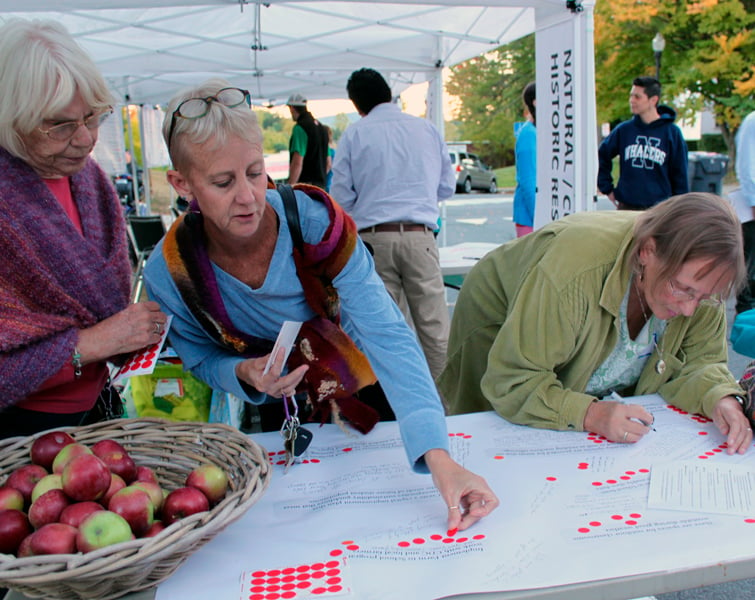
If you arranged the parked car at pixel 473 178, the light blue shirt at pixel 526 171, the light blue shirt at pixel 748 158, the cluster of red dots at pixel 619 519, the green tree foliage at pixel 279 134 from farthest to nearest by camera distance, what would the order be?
the green tree foliage at pixel 279 134 → the parked car at pixel 473 178 → the light blue shirt at pixel 526 171 → the light blue shirt at pixel 748 158 → the cluster of red dots at pixel 619 519

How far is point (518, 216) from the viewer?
5.29 meters

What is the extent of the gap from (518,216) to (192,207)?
13.2 feet

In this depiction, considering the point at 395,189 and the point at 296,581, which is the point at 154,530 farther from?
the point at 395,189

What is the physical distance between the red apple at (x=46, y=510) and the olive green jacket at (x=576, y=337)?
3.35ft

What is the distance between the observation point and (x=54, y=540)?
95 cm

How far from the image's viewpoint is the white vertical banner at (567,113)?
3512mm

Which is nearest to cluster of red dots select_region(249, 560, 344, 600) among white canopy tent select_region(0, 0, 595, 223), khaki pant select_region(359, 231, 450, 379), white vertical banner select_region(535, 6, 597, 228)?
khaki pant select_region(359, 231, 450, 379)

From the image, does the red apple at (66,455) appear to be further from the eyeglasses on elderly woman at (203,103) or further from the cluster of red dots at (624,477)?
the cluster of red dots at (624,477)

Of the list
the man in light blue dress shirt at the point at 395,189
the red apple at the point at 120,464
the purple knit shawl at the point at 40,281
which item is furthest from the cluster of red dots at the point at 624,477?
the man in light blue dress shirt at the point at 395,189

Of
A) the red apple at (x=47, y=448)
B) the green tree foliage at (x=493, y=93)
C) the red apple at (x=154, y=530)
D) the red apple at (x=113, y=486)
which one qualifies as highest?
the green tree foliage at (x=493, y=93)

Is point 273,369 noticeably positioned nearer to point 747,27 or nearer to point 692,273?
point 692,273

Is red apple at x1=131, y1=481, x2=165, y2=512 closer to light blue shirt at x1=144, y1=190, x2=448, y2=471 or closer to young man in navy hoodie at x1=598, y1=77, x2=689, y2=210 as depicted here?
light blue shirt at x1=144, y1=190, x2=448, y2=471

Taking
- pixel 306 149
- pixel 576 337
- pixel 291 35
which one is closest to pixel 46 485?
pixel 576 337

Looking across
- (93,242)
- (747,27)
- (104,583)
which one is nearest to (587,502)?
(104,583)
